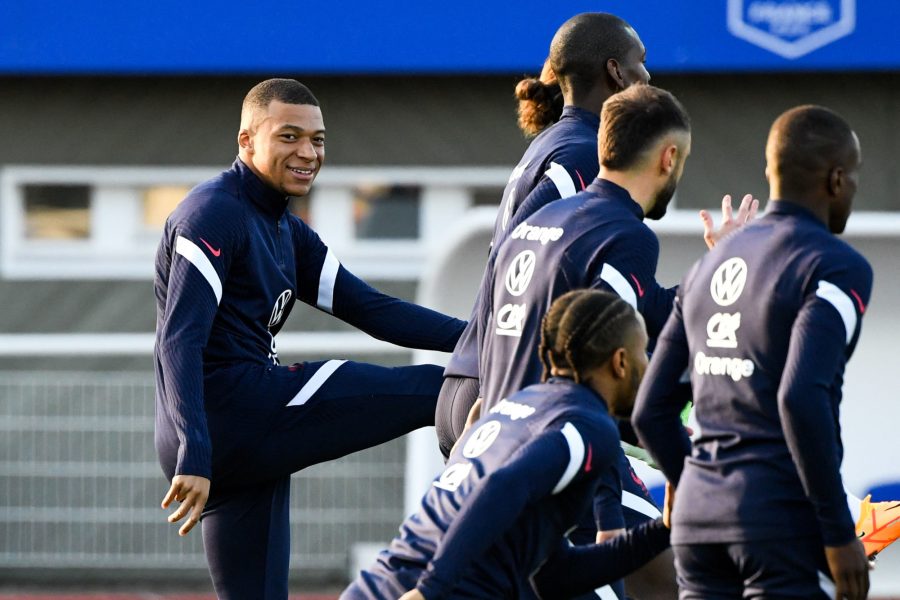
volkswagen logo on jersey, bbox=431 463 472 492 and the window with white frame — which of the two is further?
the window with white frame

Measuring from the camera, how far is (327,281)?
5840mm

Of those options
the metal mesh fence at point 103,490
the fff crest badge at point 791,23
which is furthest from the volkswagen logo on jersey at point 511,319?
the fff crest badge at point 791,23

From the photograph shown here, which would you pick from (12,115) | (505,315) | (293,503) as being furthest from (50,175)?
(505,315)

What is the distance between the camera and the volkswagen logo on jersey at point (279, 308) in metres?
5.51

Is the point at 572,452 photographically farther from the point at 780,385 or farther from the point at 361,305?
the point at 361,305

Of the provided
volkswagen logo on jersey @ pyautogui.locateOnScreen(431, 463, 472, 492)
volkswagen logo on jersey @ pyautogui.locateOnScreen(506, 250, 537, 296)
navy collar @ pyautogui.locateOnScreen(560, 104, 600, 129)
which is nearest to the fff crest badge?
navy collar @ pyautogui.locateOnScreen(560, 104, 600, 129)

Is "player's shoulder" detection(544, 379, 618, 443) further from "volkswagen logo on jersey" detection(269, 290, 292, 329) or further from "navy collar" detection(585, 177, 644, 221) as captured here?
"volkswagen logo on jersey" detection(269, 290, 292, 329)

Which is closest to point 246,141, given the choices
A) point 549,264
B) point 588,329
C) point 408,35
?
A: point 549,264

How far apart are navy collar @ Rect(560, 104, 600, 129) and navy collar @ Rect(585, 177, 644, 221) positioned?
477mm

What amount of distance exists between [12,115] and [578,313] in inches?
319

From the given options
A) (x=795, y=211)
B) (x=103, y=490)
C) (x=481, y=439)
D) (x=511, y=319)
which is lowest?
(x=103, y=490)

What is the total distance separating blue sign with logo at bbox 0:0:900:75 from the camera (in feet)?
35.9

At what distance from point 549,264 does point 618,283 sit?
0.20 metres

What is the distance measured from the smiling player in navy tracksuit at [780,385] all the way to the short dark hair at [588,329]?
172 millimetres
